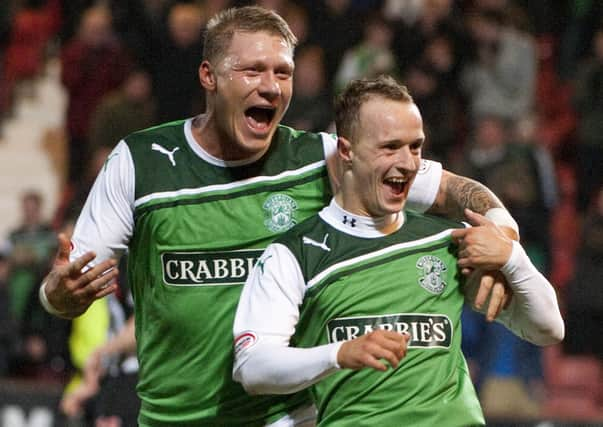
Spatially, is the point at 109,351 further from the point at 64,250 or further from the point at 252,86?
the point at 252,86

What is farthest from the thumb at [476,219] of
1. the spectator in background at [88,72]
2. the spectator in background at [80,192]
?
the spectator in background at [88,72]

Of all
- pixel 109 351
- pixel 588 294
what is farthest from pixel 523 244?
pixel 109 351

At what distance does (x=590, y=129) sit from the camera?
37.7 ft

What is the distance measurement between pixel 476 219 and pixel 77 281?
1328 millimetres

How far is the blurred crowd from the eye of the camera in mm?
10453

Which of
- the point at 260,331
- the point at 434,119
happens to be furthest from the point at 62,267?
the point at 434,119

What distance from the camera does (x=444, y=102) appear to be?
468 inches

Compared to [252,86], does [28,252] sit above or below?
below

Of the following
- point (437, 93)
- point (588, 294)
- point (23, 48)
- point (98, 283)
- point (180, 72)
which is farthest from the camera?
point (23, 48)

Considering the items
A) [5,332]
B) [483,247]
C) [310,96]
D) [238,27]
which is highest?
[238,27]

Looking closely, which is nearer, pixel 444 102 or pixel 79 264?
pixel 79 264

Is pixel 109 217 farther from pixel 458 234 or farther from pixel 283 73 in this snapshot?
pixel 458 234

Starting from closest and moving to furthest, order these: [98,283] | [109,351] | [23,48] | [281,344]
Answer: [281,344] < [98,283] < [109,351] < [23,48]

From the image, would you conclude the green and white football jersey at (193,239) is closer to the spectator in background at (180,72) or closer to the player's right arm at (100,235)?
the player's right arm at (100,235)
